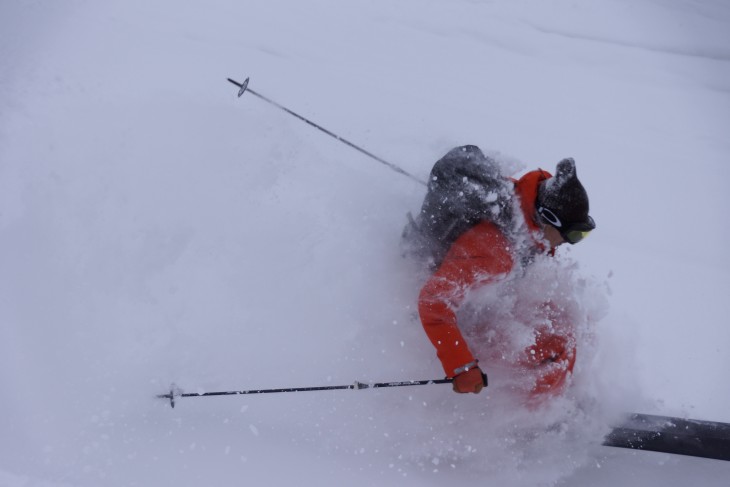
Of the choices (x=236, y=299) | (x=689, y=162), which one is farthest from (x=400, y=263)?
(x=689, y=162)

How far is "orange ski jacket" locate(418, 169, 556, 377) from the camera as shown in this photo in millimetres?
2131

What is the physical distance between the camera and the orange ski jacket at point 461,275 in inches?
83.9

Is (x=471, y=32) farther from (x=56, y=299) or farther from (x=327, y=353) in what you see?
(x=56, y=299)

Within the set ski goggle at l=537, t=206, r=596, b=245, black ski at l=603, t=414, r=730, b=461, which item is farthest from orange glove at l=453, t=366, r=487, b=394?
black ski at l=603, t=414, r=730, b=461

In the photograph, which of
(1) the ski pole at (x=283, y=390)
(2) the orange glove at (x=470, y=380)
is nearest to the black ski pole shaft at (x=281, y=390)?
(1) the ski pole at (x=283, y=390)

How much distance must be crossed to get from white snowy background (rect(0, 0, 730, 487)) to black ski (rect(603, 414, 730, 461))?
0.15 meters

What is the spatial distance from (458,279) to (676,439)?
1798mm

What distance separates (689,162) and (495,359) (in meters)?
3.47

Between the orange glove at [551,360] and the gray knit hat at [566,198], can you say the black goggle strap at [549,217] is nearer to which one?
the gray knit hat at [566,198]

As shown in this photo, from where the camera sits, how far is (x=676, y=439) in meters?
2.70

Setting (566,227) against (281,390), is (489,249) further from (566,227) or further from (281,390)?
(281,390)

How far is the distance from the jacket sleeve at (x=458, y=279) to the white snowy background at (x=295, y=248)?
724 mm

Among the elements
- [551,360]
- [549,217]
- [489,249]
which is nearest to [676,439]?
[551,360]

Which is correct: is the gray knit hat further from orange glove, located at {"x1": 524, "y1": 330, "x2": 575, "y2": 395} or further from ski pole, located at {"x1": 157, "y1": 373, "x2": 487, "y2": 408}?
ski pole, located at {"x1": 157, "y1": 373, "x2": 487, "y2": 408}
